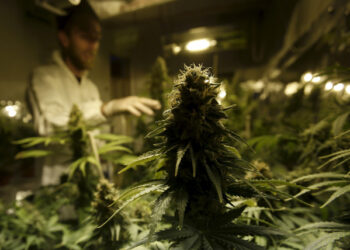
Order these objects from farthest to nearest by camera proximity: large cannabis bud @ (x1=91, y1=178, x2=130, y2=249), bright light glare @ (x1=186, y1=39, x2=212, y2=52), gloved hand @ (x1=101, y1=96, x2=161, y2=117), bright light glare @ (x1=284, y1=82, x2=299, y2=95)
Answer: bright light glare @ (x1=284, y1=82, x2=299, y2=95) < gloved hand @ (x1=101, y1=96, x2=161, y2=117) < bright light glare @ (x1=186, y1=39, x2=212, y2=52) < large cannabis bud @ (x1=91, y1=178, x2=130, y2=249)

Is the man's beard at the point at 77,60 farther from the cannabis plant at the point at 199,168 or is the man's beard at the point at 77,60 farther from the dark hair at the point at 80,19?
the cannabis plant at the point at 199,168

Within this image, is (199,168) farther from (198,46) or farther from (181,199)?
(198,46)

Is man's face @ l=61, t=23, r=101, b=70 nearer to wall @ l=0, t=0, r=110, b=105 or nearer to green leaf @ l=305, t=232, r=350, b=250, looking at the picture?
wall @ l=0, t=0, r=110, b=105

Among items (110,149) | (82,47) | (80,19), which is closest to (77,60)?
(82,47)

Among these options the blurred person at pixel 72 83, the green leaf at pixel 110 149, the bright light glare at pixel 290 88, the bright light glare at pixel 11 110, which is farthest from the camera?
the bright light glare at pixel 290 88

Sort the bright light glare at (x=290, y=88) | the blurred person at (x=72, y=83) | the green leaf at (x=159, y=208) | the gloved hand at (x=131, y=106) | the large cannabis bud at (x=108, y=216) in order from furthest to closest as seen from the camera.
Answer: the bright light glare at (x=290, y=88) → the blurred person at (x=72, y=83) → the gloved hand at (x=131, y=106) → the large cannabis bud at (x=108, y=216) → the green leaf at (x=159, y=208)

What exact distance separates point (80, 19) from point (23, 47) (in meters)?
0.49

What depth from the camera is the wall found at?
1.50 metres

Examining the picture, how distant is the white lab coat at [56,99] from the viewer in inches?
55.8

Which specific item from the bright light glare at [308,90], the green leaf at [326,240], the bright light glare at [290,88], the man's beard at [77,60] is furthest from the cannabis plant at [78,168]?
the bright light glare at [290,88]

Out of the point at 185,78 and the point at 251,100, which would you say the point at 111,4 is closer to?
the point at 185,78

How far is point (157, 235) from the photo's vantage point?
492mm

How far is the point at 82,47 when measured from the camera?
1539 millimetres

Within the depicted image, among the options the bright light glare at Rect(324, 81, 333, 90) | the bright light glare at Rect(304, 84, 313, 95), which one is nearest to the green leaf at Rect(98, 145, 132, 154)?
the bright light glare at Rect(324, 81, 333, 90)
